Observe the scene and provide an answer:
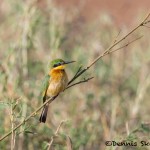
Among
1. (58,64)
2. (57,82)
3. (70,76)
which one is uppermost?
(70,76)

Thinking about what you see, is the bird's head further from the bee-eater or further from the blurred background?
the blurred background

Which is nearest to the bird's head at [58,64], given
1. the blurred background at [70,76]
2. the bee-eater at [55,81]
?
the bee-eater at [55,81]

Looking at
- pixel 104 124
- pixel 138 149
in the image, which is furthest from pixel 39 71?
pixel 138 149

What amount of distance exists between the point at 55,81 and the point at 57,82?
0.04 metres

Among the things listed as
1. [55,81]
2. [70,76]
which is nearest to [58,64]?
[55,81]

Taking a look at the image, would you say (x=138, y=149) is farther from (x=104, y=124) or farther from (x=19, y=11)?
(x=19, y=11)

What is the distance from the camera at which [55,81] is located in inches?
158

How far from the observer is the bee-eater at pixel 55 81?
395cm

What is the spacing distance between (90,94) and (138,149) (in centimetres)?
207

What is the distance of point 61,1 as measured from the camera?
16406mm

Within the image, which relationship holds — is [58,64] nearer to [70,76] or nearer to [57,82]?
[57,82]

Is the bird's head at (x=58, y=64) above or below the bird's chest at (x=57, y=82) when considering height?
above

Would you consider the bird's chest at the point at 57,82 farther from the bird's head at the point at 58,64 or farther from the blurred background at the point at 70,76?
the blurred background at the point at 70,76

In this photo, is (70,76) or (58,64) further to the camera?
(70,76)
